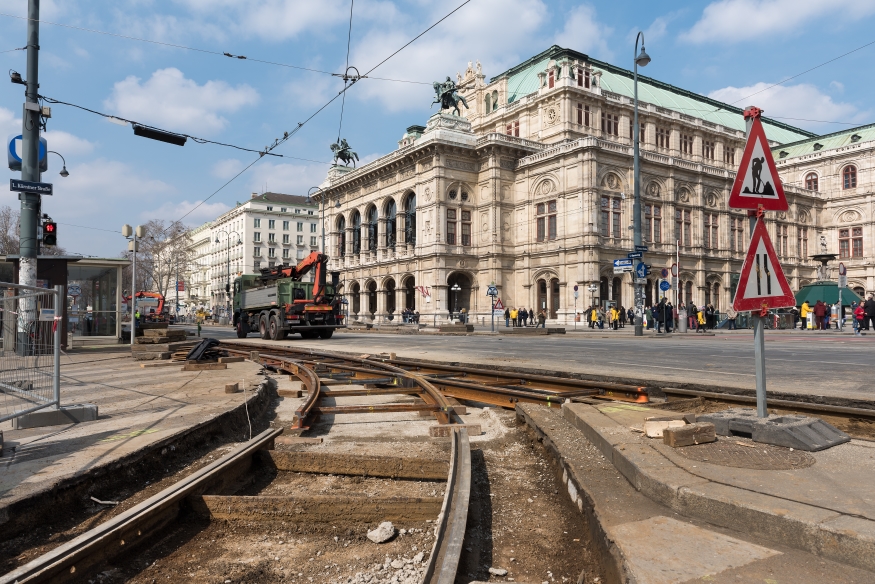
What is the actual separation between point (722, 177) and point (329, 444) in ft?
192

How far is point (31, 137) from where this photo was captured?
12945 millimetres

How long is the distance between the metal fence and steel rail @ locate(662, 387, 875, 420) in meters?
7.48

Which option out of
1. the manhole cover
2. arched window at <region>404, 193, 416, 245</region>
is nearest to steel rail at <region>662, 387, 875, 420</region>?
the manhole cover

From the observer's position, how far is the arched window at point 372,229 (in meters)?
61.2

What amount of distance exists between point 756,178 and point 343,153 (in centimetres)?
6572

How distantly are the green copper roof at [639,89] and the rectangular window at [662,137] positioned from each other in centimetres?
323

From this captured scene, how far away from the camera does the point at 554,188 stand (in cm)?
4806

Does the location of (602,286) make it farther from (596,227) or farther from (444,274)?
(444,274)

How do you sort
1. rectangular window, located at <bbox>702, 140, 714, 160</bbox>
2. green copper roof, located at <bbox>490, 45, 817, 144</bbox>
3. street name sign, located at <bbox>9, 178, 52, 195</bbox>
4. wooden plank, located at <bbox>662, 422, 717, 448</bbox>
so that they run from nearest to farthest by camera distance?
wooden plank, located at <bbox>662, 422, 717, 448</bbox> < street name sign, located at <bbox>9, 178, 52, 195</bbox> < green copper roof, located at <bbox>490, 45, 817, 144</bbox> < rectangular window, located at <bbox>702, 140, 714, 160</bbox>

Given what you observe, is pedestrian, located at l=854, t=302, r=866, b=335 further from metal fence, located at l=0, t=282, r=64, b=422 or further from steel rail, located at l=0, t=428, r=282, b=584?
metal fence, located at l=0, t=282, r=64, b=422

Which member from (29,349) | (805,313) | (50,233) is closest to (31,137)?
(50,233)

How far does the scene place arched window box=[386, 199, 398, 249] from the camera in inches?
2274

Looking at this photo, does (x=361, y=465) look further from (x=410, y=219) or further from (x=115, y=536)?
(x=410, y=219)

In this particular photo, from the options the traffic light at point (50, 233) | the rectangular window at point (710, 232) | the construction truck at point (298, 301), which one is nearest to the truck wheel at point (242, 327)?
the construction truck at point (298, 301)
